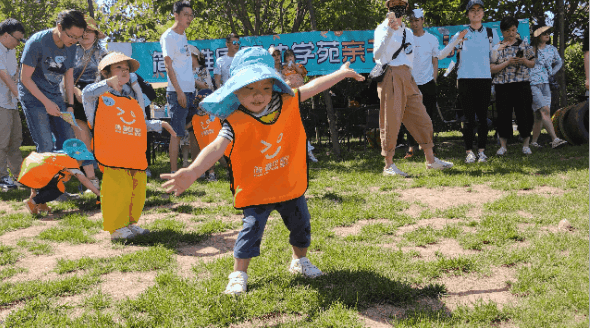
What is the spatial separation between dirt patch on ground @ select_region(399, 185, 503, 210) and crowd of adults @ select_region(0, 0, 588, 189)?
1.11 m

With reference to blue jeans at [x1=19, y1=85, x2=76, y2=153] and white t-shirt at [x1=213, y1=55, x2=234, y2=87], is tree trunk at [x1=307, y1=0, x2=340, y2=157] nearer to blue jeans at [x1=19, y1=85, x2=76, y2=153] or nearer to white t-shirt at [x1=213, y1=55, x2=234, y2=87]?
white t-shirt at [x1=213, y1=55, x2=234, y2=87]

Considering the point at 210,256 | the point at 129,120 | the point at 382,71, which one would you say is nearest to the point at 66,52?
the point at 129,120

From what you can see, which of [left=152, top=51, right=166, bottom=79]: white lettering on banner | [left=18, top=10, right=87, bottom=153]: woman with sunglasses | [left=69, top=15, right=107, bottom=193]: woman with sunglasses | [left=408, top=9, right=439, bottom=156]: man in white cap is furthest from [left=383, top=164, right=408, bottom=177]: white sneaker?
[left=152, top=51, right=166, bottom=79]: white lettering on banner

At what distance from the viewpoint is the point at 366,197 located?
215 inches

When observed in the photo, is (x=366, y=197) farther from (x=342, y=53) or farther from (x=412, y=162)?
(x=342, y=53)

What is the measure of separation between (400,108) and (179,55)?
3303 mm

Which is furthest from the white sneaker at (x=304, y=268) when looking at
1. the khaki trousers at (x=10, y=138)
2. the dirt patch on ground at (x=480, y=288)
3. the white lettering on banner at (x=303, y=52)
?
the white lettering on banner at (x=303, y=52)

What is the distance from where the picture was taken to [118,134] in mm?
4223

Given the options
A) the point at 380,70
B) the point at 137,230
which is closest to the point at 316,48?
the point at 380,70

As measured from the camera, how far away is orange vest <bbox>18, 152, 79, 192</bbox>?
538cm

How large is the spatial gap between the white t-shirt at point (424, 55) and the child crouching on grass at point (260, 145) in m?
5.25

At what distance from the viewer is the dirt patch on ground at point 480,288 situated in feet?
8.71

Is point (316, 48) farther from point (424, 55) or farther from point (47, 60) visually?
point (47, 60)

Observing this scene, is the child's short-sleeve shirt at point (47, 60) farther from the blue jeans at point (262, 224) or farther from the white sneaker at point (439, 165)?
the white sneaker at point (439, 165)
